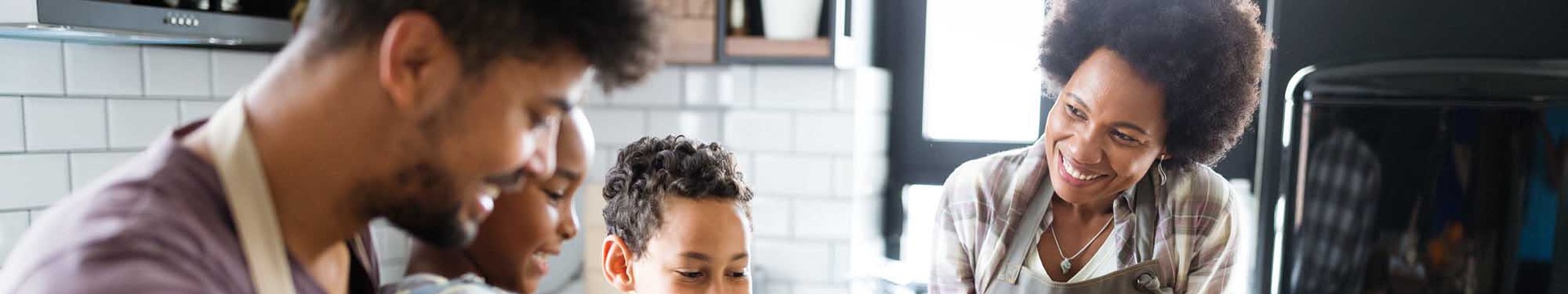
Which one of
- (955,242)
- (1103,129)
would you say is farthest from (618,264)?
(1103,129)

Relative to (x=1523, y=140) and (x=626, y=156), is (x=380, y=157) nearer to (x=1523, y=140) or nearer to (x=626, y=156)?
(x=626, y=156)

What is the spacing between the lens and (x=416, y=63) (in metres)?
0.36

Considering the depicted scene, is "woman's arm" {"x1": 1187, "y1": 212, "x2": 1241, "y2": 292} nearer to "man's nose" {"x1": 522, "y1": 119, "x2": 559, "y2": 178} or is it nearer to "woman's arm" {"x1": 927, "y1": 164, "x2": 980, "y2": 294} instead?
"woman's arm" {"x1": 927, "y1": 164, "x2": 980, "y2": 294}

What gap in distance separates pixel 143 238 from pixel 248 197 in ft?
0.13

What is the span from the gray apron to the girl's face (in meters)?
0.02

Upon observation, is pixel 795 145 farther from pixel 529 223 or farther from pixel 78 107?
pixel 529 223

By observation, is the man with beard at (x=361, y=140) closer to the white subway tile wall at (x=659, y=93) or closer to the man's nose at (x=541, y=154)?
the man's nose at (x=541, y=154)

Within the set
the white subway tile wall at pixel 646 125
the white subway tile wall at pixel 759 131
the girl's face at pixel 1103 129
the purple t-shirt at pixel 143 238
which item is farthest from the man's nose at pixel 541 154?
the white subway tile wall at pixel 759 131

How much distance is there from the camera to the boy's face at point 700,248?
2.62 ft

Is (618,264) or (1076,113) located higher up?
(1076,113)

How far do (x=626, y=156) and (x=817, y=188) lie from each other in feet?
1.74

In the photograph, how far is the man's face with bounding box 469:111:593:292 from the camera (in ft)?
1.45

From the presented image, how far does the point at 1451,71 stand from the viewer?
0.74 metres

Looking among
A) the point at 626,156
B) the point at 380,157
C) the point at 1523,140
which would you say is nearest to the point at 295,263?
the point at 380,157
